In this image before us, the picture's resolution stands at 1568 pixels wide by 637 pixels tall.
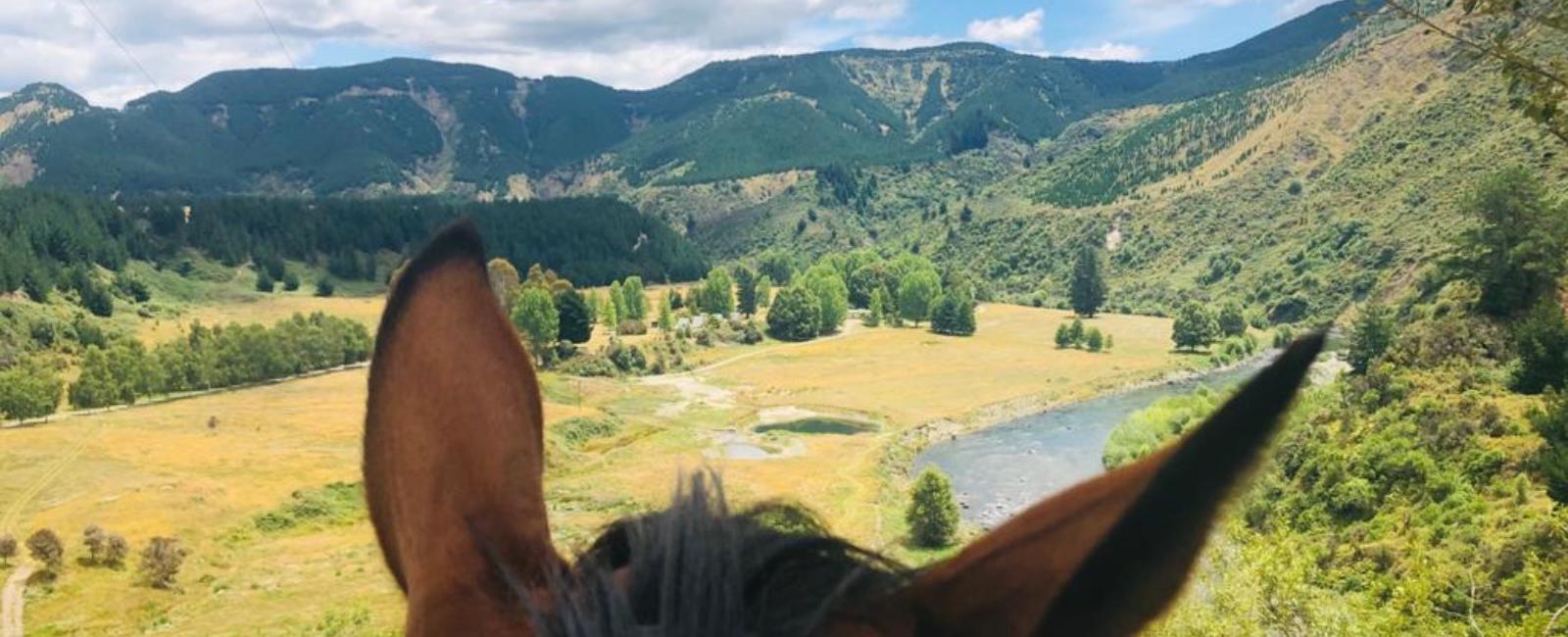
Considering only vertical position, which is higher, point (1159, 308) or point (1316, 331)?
point (1316, 331)

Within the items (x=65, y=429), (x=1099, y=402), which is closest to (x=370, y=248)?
(x=65, y=429)

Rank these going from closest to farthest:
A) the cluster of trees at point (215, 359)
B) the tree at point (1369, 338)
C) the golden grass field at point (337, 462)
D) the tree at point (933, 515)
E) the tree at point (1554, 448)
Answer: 1. the tree at point (1554, 448)
2. the golden grass field at point (337, 462)
3. the tree at point (933, 515)
4. the tree at point (1369, 338)
5. the cluster of trees at point (215, 359)

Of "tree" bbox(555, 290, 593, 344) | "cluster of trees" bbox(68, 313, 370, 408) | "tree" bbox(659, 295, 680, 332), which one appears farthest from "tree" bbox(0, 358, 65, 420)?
"tree" bbox(659, 295, 680, 332)

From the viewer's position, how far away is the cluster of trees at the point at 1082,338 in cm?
8131

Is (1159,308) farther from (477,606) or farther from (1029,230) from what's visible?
(477,606)

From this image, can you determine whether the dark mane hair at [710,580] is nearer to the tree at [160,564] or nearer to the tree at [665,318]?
the tree at [160,564]

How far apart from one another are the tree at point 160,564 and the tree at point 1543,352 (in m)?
48.1

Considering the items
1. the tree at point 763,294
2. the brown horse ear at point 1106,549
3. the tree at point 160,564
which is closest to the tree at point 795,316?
the tree at point 763,294

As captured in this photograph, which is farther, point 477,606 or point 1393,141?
point 1393,141

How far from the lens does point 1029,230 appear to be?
14175 cm

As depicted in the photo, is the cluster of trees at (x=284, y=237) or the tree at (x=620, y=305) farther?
the tree at (x=620, y=305)

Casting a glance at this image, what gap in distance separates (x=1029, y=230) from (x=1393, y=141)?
160 feet

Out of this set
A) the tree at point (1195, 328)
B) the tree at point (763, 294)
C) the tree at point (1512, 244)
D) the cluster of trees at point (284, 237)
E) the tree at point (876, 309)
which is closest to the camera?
the tree at point (1512, 244)

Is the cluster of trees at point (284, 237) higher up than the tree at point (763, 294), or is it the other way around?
the cluster of trees at point (284, 237)
